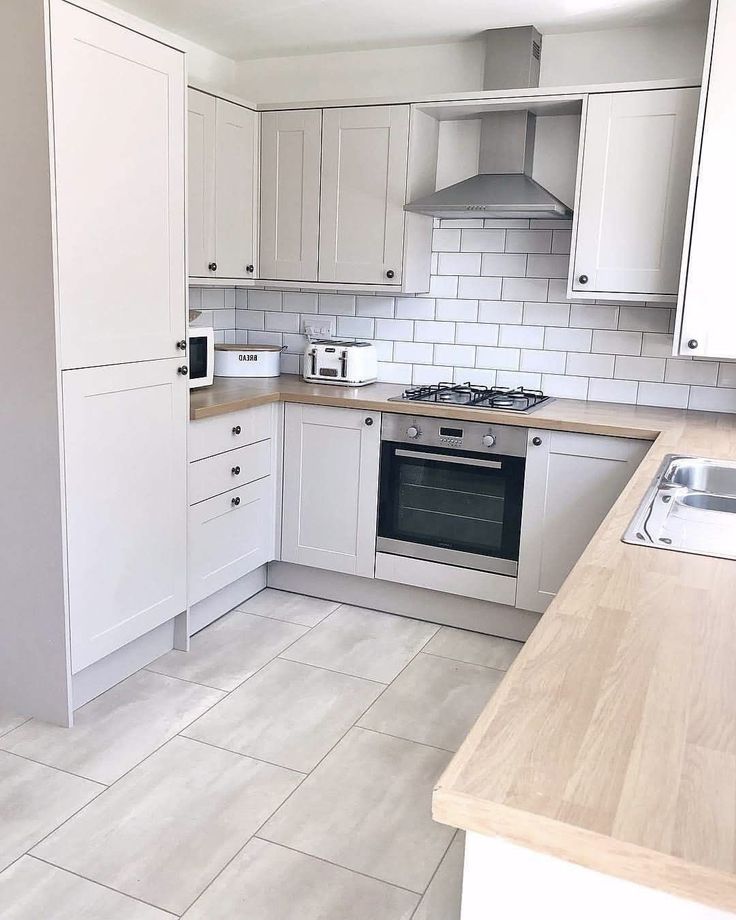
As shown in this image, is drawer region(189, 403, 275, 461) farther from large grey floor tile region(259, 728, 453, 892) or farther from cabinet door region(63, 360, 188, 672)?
large grey floor tile region(259, 728, 453, 892)

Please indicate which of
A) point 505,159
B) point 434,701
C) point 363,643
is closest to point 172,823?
point 434,701

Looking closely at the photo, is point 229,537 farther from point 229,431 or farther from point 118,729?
point 118,729

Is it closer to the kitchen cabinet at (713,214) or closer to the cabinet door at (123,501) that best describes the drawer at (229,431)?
the cabinet door at (123,501)

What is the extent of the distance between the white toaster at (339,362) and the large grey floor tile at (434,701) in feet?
4.21

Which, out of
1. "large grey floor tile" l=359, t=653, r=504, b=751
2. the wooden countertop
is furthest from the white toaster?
the wooden countertop

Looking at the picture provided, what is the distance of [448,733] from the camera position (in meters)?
2.71

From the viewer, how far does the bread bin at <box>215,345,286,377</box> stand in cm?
390

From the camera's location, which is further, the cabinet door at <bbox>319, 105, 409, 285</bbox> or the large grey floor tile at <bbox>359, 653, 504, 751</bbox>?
the cabinet door at <bbox>319, 105, 409, 285</bbox>

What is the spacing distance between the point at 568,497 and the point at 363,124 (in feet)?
5.94

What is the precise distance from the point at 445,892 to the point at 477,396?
2093mm

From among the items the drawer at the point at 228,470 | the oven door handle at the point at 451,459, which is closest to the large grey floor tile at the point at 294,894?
the drawer at the point at 228,470

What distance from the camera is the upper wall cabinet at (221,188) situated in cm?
355

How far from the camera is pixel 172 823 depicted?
2215 mm

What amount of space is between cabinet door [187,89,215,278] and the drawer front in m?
0.98
